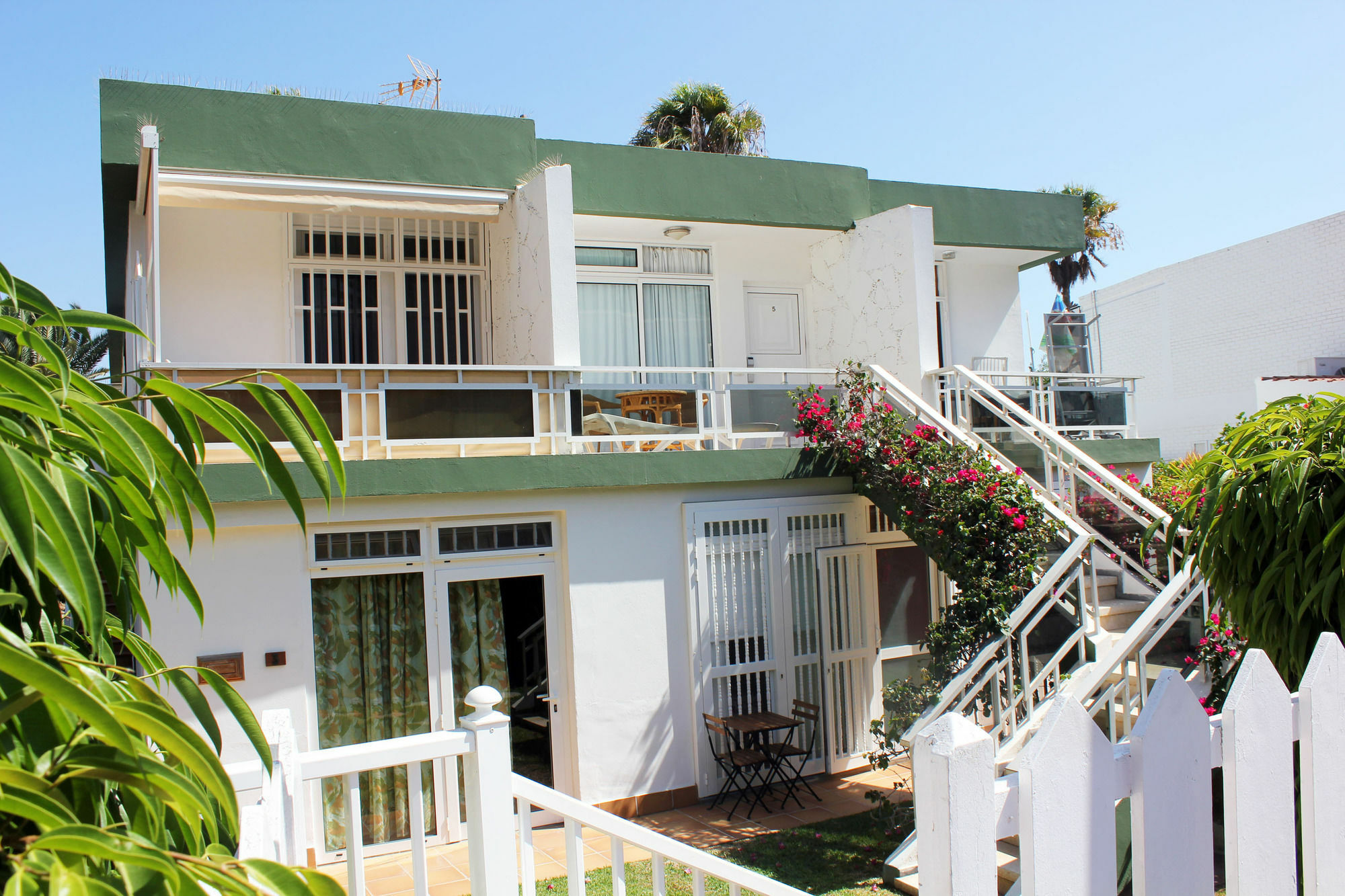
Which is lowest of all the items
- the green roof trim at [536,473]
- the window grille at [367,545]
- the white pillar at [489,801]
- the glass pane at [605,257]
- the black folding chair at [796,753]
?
the black folding chair at [796,753]

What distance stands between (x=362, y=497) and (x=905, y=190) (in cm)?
795

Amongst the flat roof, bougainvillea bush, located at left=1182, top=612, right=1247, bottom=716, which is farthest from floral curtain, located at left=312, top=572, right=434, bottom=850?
bougainvillea bush, located at left=1182, top=612, right=1247, bottom=716

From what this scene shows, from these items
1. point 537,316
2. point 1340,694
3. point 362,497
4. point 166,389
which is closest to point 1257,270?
point 537,316

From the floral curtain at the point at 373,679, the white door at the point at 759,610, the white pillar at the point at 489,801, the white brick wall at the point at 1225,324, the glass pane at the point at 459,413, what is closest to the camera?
the white pillar at the point at 489,801

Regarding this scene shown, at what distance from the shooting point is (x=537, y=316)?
31.0 ft

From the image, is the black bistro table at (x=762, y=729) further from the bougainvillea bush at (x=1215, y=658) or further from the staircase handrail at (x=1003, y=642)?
the bougainvillea bush at (x=1215, y=658)

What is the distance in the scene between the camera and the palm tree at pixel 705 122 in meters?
26.8

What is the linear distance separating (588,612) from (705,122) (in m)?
21.4

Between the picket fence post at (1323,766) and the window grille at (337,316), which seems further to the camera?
the window grille at (337,316)

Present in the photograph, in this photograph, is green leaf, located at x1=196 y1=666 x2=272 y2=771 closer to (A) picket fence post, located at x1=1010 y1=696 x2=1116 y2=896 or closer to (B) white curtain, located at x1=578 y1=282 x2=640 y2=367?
(A) picket fence post, located at x1=1010 y1=696 x2=1116 y2=896

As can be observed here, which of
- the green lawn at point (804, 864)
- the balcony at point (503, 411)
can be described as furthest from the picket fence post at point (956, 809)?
the balcony at point (503, 411)

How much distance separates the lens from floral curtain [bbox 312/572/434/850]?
832 cm

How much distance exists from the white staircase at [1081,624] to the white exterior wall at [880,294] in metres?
2.00

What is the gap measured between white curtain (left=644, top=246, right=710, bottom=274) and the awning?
2325 millimetres
